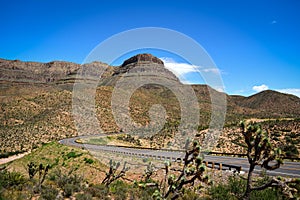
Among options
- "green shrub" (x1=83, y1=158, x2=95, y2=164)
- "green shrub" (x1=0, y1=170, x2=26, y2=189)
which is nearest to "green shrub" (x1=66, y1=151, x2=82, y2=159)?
"green shrub" (x1=83, y1=158, x2=95, y2=164)

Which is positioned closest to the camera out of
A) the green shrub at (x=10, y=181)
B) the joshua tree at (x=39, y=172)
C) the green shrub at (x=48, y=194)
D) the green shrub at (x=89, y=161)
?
the green shrub at (x=48, y=194)

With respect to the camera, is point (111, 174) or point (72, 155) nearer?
point (111, 174)

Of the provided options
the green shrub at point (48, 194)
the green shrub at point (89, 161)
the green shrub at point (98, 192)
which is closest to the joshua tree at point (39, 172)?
the green shrub at point (48, 194)

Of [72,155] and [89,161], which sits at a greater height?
[72,155]

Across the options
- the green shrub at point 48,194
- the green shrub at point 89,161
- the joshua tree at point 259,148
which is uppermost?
the joshua tree at point 259,148

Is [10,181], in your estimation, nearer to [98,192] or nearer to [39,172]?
[39,172]

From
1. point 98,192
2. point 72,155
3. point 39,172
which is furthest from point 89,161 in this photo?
point 98,192

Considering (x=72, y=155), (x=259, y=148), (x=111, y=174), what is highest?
(x=259, y=148)

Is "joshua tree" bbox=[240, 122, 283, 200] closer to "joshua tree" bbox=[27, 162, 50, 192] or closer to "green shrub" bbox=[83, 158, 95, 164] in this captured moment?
"joshua tree" bbox=[27, 162, 50, 192]

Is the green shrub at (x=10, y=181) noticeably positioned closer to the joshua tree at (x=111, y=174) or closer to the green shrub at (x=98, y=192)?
the green shrub at (x=98, y=192)

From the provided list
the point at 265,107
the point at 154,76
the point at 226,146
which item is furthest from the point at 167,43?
the point at 265,107

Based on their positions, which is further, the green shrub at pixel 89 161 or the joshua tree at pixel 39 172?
the green shrub at pixel 89 161

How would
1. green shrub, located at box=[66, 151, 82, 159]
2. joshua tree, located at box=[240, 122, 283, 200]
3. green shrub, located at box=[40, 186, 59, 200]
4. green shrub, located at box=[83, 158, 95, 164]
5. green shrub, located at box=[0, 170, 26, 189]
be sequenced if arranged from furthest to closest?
green shrub, located at box=[66, 151, 82, 159] → green shrub, located at box=[83, 158, 95, 164] → green shrub, located at box=[0, 170, 26, 189] → green shrub, located at box=[40, 186, 59, 200] → joshua tree, located at box=[240, 122, 283, 200]

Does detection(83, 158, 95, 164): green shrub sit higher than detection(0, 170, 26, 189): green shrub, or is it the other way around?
detection(0, 170, 26, 189): green shrub
